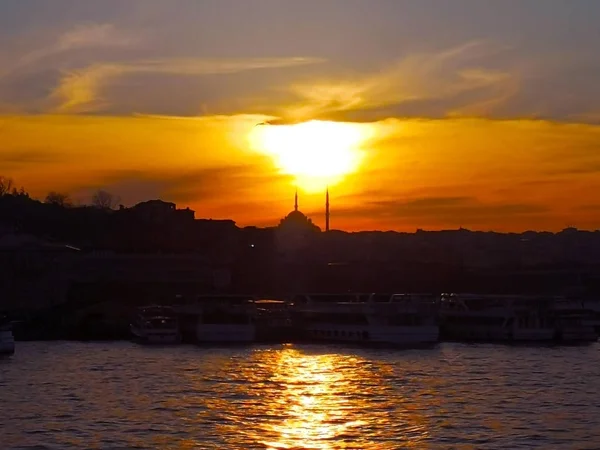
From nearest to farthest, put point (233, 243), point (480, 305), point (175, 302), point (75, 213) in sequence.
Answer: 1. point (480, 305)
2. point (175, 302)
3. point (233, 243)
4. point (75, 213)

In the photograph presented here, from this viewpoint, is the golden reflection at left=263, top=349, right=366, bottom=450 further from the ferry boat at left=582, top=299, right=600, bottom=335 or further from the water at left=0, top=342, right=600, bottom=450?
the ferry boat at left=582, top=299, right=600, bottom=335

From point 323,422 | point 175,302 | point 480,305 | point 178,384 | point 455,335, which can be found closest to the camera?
point 323,422

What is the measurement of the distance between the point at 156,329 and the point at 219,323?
4.32m

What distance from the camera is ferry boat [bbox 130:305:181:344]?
74938 mm

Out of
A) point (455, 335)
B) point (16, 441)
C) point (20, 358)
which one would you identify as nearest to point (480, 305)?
point (455, 335)

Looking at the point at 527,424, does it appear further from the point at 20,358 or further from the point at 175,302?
the point at 175,302

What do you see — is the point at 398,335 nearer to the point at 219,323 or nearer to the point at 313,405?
the point at 219,323

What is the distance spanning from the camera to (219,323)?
7631 cm

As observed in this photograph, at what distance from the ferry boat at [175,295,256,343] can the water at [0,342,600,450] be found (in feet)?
30.5

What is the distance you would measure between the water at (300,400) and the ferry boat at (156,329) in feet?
29.8

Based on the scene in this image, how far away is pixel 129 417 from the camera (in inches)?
1502

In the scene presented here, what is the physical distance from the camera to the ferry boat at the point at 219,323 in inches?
2968

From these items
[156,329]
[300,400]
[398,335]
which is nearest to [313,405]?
[300,400]

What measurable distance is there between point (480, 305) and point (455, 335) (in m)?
8.39
